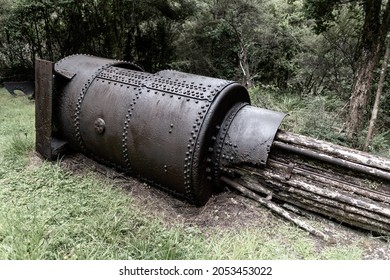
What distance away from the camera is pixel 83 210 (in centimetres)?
373

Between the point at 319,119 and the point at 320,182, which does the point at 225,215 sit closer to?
the point at 320,182

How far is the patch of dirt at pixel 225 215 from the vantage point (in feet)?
10.9

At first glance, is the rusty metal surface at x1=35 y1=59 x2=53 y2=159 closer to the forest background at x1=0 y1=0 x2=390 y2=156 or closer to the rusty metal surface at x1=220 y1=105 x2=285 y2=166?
the rusty metal surface at x1=220 y1=105 x2=285 y2=166

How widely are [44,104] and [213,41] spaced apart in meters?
7.23

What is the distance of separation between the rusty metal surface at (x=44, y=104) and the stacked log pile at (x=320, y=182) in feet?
8.35

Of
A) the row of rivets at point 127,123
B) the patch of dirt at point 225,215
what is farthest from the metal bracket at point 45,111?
the row of rivets at point 127,123

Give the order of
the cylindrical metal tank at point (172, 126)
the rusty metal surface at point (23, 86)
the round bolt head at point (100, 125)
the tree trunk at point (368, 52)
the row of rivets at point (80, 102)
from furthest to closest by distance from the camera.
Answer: the tree trunk at point (368, 52) < the rusty metal surface at point (23, 86) < the row of rivets at point (80, 102) < the round bolt head at point (100, 125) < the cylindrical metal tank at point (172, 126)

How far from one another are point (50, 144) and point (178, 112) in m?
2.14

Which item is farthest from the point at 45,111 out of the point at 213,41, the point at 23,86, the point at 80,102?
the point at 213,41

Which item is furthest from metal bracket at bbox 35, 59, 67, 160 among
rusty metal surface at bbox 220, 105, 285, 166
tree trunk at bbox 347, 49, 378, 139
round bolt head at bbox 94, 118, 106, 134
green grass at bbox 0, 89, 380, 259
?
tree trunk at bbox 347, 49, 378, 139

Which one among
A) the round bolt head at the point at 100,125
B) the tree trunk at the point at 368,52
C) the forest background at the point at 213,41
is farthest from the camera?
the forest background at the point at 213,41

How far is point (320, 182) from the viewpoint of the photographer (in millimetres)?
3584

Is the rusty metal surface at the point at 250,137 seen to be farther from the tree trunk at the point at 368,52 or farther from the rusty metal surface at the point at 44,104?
the tree trunk at the point at 368,52

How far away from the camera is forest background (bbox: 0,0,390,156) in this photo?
877 centimetres
